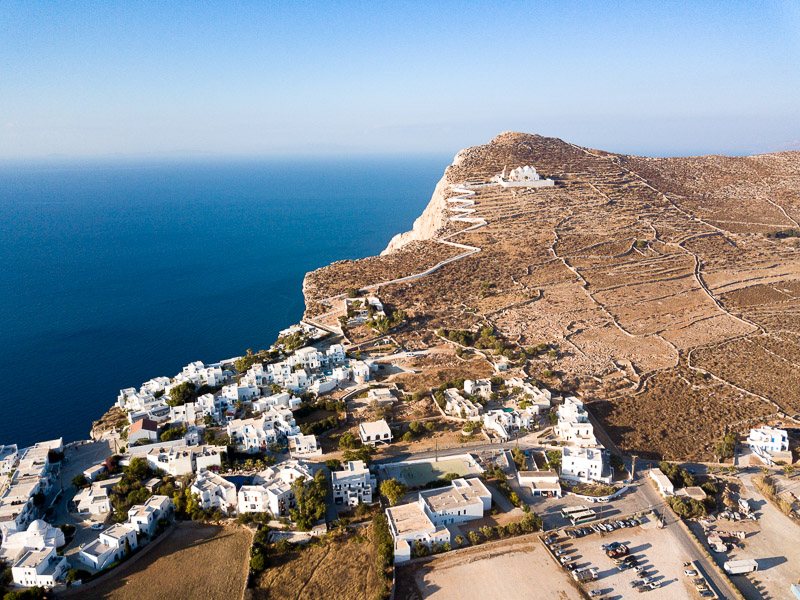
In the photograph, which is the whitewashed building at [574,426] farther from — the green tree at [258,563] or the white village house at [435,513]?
the green tree at [258,563]

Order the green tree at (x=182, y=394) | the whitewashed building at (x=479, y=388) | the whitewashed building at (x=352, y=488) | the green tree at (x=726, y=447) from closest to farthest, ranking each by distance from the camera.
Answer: the whitewashed building at (x=352, y=488)
the green tree at (x=726, y=447)
the green tree at (x=182, y=394)
the whitewashed building at (x=479, y=388)

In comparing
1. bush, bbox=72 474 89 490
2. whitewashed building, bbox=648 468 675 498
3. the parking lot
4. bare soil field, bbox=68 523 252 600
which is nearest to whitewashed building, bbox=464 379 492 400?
whitewashed building, bbox=648 468 675 498

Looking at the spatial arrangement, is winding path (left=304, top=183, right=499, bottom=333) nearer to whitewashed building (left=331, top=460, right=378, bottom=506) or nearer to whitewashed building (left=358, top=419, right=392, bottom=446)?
whitewashed building (left=358, top=419, right=392, bottom=446)

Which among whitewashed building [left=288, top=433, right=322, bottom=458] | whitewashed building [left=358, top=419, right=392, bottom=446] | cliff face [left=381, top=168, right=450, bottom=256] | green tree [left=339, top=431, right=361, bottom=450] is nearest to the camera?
whitewashed building [left=288, top=433, right=322, bottom=458]

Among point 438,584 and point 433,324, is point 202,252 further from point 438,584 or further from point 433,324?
point 438,584

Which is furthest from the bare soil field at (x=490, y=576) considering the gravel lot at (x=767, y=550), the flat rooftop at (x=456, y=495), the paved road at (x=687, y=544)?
the gravel lot at (x=767, y=550)

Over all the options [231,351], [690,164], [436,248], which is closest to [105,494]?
[231,351]
